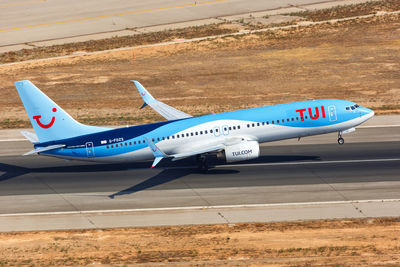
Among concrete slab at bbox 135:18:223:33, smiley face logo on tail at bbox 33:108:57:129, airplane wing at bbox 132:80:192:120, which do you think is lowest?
airplane wing at bbox 132:80:192:120

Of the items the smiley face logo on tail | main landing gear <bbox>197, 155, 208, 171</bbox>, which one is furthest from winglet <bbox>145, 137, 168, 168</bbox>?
the smiley face logo on tail

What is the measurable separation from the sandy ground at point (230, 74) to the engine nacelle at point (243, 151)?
19.6 m

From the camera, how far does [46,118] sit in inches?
1917

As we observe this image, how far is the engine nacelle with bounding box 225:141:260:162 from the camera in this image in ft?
158

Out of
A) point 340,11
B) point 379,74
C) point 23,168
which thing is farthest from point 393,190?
point 340,11

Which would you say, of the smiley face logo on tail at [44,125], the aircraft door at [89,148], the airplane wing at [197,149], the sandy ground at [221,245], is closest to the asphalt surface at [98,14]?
the smiley face logo on tail at [44,125]

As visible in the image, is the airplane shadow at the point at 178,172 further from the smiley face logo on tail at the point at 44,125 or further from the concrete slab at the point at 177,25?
the concrete slab at the point at 177,25

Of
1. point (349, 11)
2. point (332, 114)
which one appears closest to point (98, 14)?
point (349, 11)

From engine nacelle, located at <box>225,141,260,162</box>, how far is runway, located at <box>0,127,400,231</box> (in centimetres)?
192

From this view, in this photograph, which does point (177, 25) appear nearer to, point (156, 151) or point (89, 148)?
point (89, 148)

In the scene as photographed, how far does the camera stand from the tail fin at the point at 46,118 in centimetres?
4775

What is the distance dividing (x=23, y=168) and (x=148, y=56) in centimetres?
3754

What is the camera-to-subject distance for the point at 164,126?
165 ft

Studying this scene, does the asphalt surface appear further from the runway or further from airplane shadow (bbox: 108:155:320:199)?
airplane shadow (bbox: 108:155:320:199)
